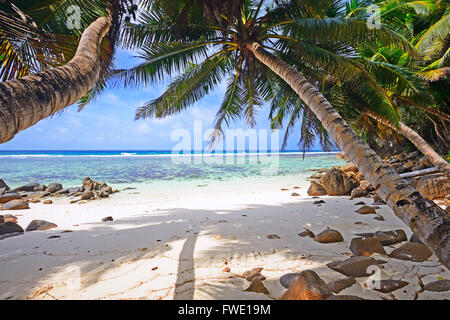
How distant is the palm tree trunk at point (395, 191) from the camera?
54.8 inches

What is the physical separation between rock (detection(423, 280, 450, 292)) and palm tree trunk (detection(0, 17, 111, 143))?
2.92 m

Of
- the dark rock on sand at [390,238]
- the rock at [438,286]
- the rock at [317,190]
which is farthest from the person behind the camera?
the rock at [317,190]

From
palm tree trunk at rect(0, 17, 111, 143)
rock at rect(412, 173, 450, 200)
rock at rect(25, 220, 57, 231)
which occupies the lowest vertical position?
rock at rect(25, 220, 57, 231)

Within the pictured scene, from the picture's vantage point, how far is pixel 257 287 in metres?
1.66

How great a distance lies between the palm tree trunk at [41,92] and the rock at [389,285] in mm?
2629

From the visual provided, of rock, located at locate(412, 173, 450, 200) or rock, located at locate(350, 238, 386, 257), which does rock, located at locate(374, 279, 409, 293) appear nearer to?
rock, located at locate(350, 238, 386, 257)

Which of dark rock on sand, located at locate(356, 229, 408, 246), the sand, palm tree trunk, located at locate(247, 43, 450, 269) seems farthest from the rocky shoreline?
dark rock on sand, located at locate(356, 229, 408, 246)

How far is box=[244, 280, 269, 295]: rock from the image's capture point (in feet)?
5.34

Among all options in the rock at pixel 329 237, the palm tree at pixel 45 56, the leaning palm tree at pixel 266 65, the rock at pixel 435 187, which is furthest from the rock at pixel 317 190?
the palm tree at pixel 45 56

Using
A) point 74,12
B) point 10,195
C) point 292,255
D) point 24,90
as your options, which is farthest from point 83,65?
point 10,195

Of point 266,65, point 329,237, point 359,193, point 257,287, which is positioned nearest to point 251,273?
point 257,287

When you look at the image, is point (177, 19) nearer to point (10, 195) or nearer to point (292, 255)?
point (292, 255)

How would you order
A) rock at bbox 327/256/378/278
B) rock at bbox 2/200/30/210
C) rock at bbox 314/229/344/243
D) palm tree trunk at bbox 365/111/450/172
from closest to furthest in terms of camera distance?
rock at bbox 327/256/378/278 < rock at bbox 314/229/344/243 < palm tree trunk at bbox 365/111/450/172 < rock at bbox 2/200/30/210

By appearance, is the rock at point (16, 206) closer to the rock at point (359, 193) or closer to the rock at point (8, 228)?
the rock at point (8, 228)
